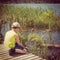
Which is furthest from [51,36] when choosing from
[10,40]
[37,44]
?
[10,40]

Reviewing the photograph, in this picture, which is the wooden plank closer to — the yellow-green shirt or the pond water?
the yellow-green shirt

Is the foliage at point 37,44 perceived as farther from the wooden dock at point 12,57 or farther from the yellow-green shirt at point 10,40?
the yellow-green shirt at point 10,40

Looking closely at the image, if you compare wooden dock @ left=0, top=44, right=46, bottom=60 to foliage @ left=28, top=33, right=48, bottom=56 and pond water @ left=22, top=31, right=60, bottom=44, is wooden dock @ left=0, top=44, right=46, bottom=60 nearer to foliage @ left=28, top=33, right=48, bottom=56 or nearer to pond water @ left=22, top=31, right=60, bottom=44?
foliage @ left=28, top=33, right=48, bottom=56

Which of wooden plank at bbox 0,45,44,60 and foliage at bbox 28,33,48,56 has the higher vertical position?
foliage at bbox 28,33,48,56

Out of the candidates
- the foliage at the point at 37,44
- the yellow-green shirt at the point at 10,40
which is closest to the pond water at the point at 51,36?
the foliage at the point at 37,44

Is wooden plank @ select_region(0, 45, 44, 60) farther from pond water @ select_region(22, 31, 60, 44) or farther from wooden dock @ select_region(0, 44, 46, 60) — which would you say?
pond water @ select_region(22, 31, 60, 44)

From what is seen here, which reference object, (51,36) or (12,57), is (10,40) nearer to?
(12,57)

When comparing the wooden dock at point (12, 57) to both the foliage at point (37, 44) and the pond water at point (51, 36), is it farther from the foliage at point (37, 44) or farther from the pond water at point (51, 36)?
the pond water at point (51, 36)

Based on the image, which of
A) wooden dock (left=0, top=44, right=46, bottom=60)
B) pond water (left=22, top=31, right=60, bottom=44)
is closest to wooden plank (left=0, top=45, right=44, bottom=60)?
wooden dock (left=0, top=44, right=46, bottom=60)

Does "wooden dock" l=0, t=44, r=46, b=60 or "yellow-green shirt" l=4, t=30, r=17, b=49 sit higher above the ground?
"yellow-green shirt" l=4, t=30, r=17, b=49

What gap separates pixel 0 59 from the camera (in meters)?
2.79

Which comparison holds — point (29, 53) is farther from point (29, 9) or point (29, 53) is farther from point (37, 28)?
point (29, 9)

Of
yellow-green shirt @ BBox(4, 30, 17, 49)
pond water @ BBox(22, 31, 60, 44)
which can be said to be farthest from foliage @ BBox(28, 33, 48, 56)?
yellow-green shirt @ BBox(4, 30, 17, 49)

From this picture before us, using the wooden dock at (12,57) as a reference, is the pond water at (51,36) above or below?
above
